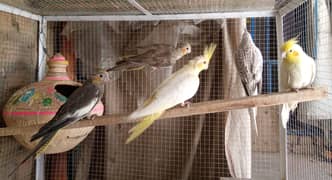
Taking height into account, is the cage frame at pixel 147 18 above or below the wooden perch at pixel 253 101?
above

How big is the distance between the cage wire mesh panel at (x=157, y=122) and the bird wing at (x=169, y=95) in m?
0.70

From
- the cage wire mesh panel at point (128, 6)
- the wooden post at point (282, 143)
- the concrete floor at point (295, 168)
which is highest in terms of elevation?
the cage wire mesh panel at point (128, 6)

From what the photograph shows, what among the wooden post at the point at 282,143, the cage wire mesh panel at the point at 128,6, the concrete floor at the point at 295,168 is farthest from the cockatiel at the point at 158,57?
the concrete floor at the point at 295,168

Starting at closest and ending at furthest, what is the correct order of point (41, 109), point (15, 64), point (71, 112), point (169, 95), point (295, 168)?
1. point (169, 95)
2. point (71, 112)
3. point (41, 109)
4. point (15, 64)
5. point (295, 168)

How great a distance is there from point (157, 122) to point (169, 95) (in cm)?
84

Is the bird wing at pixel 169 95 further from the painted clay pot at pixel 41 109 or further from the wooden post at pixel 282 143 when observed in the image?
the wooden post at pixel 282 143

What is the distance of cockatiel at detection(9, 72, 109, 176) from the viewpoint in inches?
37.7

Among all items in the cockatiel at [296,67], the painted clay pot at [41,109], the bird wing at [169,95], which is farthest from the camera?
the painted clay pot at [41,109]

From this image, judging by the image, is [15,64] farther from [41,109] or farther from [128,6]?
[128,6]

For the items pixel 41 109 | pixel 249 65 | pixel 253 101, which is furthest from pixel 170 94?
pixel 41 109

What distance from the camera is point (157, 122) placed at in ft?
5.60

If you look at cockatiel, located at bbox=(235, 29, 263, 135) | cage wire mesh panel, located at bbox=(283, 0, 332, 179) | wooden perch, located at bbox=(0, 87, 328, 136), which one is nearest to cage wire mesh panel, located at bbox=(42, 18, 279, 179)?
cage wire mesh panel, located at bbox=(283, 0, 332, 179)

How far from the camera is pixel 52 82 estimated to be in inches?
52.7

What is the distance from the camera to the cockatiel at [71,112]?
96 cm
